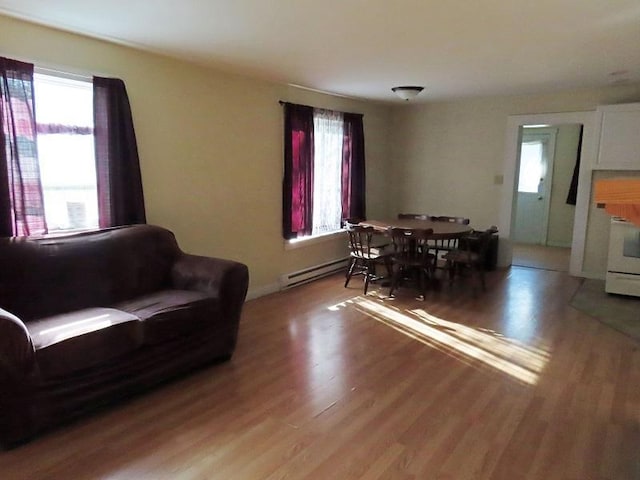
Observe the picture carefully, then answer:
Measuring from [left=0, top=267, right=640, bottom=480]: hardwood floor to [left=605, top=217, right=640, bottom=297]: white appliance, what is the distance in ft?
3.79

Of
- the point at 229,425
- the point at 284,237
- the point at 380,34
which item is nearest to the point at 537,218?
the point at 284,237

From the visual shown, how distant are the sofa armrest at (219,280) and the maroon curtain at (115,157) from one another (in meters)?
0.65

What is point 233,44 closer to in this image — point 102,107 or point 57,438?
point 102,107

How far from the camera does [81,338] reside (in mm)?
2385

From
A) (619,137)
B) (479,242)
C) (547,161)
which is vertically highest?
(619,137)

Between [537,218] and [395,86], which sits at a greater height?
[395,86]

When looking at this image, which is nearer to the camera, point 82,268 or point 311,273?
point 82,268

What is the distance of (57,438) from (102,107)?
2296 millimetres

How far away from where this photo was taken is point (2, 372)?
2.10 m

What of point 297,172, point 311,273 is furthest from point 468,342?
point 297,172

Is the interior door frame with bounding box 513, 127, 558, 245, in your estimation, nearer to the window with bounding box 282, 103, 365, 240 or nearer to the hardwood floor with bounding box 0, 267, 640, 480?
the window with bounding box 282, 103, 365, 240

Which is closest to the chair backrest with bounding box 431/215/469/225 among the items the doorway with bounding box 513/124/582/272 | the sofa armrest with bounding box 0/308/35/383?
the doorway with bounding box 513/124/582/272

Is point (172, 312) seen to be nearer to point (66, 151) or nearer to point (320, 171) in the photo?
point (66, 151)

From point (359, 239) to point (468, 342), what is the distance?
74.2 inches
